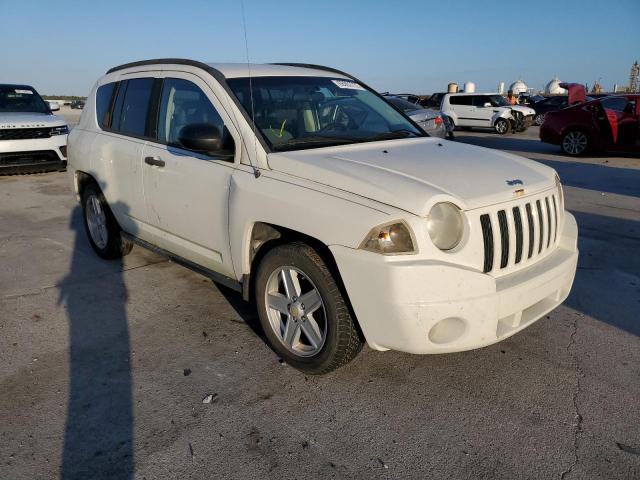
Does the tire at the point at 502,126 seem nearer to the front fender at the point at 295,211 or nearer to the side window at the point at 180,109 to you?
the side window at the point at 180,109

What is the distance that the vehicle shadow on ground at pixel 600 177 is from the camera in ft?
29.3

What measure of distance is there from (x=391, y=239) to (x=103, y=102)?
3623 millimetres

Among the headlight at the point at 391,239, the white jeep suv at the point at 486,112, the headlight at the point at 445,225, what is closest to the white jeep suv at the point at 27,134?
the headlight at the point at 391,239

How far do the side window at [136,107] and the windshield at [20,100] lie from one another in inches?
315

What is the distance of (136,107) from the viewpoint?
14.0 feet

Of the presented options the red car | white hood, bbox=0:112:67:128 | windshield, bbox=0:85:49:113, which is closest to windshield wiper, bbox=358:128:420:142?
white hood, bbox=0:112:67:128

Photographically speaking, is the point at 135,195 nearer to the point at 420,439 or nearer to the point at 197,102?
→ the point at 197,102

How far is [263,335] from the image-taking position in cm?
357

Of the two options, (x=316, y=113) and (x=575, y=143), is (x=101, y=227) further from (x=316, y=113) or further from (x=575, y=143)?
(x=575, y=143)

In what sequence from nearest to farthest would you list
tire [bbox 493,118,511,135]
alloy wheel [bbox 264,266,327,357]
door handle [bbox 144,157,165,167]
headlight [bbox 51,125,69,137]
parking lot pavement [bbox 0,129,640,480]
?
parking lot pavement [bbox 0,129,640,480] < alloy wheel [bbox 264,266,327,357] < door handle [bbox 144,157,165,167] < headlight [bbox 51,125,69,137] < tire [bbox 493,118,511,135]

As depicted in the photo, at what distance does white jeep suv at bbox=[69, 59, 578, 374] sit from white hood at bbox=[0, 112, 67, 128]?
6688 mm

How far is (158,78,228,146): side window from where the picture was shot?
349 cm

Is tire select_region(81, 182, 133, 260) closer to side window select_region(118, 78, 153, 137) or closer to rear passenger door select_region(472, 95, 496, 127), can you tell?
side window select_region(118, 78, 153, 137)

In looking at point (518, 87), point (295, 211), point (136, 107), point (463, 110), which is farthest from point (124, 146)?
point (518, 87)
